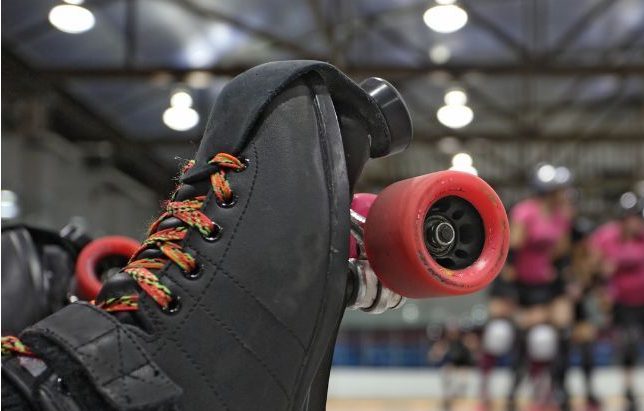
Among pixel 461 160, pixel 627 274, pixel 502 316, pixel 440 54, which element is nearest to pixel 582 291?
pixel 627 274

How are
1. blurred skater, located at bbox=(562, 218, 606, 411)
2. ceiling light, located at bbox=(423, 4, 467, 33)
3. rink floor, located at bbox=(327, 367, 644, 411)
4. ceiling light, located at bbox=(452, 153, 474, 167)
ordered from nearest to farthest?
blurred skater, located at bbox=(562, 218, 606, 411) < ceiling light, located at bbox=(423, 4, 467, 33) < rink floor, located at bbox=(327, 367, 644, 411) < ceiling light, located at bbox=(452, 153, 474, 167)

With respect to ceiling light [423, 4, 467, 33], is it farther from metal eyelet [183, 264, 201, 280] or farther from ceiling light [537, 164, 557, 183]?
metal eyelet [183, 264, 201, 280]

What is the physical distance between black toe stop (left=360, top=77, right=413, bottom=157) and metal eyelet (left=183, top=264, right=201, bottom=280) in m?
0.21

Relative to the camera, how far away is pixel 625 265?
5.98m

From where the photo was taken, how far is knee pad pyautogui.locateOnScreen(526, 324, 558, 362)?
4543mm

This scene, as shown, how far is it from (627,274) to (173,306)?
579 centimetres

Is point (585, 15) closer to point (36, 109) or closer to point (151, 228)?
point (36, 109)

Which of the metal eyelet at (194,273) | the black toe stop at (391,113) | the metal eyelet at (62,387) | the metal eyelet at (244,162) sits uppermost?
the black toe stop at (391,113)

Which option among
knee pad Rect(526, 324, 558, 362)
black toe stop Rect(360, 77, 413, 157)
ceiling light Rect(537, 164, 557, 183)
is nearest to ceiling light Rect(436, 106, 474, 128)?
ceiling light Rect(537, 164, 557, 183)

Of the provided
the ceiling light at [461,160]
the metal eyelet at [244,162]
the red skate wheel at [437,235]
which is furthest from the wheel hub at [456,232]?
the ceiling light at [461,160]

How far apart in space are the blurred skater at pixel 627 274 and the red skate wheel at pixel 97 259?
5.04 m

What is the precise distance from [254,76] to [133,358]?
29 centimetres

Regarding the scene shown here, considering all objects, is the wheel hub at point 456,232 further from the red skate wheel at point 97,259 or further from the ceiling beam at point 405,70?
the ceiling beam at point 405,70

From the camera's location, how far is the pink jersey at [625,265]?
19.5 ft
